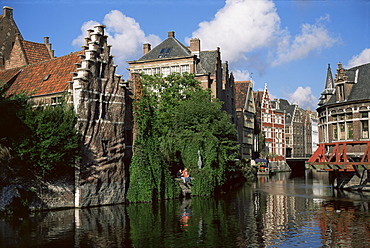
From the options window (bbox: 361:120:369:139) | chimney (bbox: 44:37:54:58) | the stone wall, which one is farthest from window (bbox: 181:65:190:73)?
the stone wall

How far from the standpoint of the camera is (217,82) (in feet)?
196

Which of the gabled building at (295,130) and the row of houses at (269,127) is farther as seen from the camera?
the gabled building at (295,130)

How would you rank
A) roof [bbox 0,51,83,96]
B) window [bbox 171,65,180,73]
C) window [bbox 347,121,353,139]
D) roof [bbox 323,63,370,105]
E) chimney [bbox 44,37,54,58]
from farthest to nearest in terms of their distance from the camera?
1. window [bbox 171,65,180,73]
2. chimney [bbox 44,37,54,58]
3. window [bbox 347,121,353,139]
4. roof [bbox 323,63,370,105]
5. roof [bbox 0,51,83,96]

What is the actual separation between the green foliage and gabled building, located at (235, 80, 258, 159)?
102 feet

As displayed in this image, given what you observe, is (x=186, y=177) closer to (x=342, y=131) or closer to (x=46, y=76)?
(x=46, y=76)

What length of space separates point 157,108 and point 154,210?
663 inches

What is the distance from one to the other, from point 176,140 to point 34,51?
2103 centimetres

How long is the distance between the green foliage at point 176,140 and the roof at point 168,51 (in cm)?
1024

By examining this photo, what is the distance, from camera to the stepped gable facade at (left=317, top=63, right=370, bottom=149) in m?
42.8

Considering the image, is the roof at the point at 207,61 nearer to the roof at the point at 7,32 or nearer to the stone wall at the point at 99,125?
the roof at the point at 7,32

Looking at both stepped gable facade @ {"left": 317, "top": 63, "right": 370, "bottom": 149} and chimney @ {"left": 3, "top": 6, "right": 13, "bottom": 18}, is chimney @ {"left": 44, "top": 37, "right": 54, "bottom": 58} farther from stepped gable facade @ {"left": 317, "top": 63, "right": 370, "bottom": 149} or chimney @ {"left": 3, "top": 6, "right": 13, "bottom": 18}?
stepped gable facade @ {"left": 317, "top": 63, "right": 370, "bottom": 149}

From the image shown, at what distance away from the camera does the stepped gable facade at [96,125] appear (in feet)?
102

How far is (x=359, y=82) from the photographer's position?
4438 cm

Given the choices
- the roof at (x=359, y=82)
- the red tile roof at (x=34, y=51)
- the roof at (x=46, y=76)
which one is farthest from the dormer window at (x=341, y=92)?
the red tile roof at (x=34, y=51)
